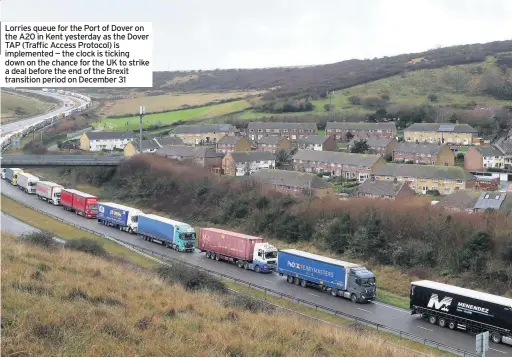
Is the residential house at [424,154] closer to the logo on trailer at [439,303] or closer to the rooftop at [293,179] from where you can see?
the rooftop at [293,179]

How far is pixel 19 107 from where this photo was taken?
437ft

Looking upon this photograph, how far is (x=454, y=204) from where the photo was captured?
4350cm

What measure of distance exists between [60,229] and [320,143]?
42.9m

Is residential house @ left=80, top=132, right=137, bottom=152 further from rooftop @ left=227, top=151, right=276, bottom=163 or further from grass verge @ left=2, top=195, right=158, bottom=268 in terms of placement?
grass verge @ left=2, top=195, right=158, bottom=268

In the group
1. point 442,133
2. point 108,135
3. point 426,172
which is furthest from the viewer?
point 108,135

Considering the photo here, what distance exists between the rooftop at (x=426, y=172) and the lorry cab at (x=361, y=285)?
91.9 ft

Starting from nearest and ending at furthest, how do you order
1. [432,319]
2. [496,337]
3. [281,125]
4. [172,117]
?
[496,337], [432,319], [281,125], [172,117]

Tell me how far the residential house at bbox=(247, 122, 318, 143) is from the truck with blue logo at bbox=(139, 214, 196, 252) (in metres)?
48.7

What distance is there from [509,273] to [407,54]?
144799 mm

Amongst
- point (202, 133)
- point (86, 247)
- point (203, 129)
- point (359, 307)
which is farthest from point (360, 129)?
point (86, 247)

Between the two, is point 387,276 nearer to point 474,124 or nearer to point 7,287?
point 7,287

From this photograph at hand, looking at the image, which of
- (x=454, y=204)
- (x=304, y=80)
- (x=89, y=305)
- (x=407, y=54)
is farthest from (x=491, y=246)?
(x=407, y=54)

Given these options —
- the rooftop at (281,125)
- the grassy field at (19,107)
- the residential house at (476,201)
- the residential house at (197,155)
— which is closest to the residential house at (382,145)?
the rooftop at (281,125)

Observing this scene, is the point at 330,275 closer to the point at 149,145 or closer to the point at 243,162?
the point at 243,162
